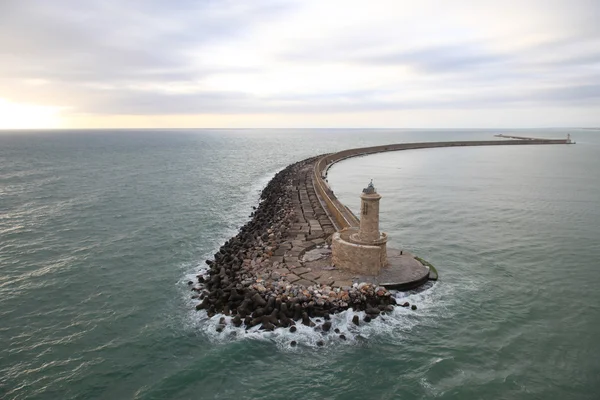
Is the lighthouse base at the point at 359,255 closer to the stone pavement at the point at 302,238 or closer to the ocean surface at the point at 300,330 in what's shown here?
the stone pavement at the point at 302,238

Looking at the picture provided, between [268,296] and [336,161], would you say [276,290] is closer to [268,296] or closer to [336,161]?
[268,296]

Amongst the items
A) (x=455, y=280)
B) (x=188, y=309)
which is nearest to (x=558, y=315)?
(x=455, y=280)

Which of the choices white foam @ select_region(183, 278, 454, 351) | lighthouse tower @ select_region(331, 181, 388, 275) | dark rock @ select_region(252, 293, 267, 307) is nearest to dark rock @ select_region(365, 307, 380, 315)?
white foam @ select_region(183, 278, 454, 351)

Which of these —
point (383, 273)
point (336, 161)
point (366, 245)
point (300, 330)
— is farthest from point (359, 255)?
point (336, 161)

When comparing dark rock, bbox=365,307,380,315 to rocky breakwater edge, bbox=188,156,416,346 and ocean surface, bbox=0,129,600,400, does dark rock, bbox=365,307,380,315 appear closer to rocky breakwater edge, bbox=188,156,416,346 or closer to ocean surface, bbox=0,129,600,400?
rocky breakwater edge, bbox=188,156,416,346

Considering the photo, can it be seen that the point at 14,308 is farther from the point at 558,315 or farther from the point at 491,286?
→ the point at 558,315

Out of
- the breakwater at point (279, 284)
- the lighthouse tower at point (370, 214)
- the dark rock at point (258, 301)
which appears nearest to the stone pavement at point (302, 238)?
the breakwater at point (279, 284)
